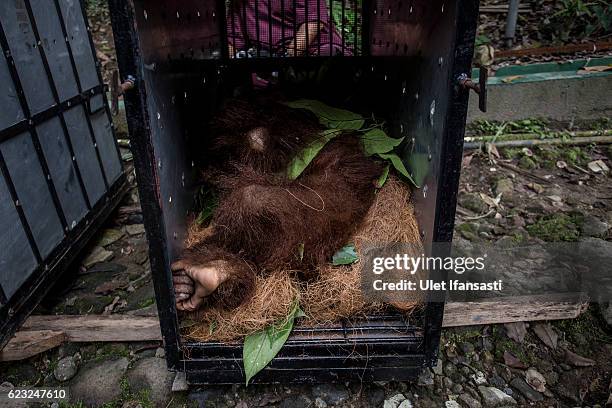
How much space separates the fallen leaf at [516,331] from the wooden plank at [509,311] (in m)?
0.03

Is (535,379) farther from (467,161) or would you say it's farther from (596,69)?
(596,69)

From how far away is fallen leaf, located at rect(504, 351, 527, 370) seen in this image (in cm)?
176

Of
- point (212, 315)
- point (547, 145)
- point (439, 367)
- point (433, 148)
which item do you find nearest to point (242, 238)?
point (212, 315)

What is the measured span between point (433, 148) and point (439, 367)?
0.87 m

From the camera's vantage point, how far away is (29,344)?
1.81 metres

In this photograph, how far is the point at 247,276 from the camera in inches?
61.4

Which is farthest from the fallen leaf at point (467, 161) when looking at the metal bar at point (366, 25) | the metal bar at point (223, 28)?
the metal bar at point (223, 28)

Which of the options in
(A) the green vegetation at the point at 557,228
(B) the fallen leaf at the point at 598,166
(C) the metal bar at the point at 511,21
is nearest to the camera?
(A) the green vegetation at the point at 557,228

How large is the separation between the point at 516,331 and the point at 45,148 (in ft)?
6.96

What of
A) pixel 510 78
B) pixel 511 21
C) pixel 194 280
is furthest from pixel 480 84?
pixel 511 21

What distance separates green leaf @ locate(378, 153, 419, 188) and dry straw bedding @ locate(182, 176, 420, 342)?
82 millimetres

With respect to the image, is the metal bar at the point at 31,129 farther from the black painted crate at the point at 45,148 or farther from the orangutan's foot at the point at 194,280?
the orangutan's foot at the point at 194,280

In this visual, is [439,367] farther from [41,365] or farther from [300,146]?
[41,365]

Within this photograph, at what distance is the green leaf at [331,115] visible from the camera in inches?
74.3
